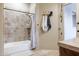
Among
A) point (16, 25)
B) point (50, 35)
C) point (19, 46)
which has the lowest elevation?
point (19, 46)

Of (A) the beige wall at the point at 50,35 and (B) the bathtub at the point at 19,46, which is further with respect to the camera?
(B) the bathtub at the point at 19,46

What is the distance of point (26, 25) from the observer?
2941 mm

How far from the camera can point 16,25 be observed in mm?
2814

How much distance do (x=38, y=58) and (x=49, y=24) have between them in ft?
5.04

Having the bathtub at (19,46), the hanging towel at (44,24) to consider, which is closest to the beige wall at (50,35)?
the hanging towel at (44,24)

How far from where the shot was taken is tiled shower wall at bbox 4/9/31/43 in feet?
8.69

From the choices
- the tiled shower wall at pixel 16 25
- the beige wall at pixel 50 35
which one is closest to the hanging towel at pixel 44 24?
the beige wall at pixel 50 35

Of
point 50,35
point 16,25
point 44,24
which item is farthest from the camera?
point 16,25

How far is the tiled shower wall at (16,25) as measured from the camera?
2.65 m

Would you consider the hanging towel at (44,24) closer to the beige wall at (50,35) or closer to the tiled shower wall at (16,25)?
the beige wall at (50,35)

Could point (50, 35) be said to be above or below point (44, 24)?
below

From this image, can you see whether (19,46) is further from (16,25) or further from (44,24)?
(44,24)

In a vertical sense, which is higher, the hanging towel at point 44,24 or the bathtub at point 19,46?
the hanging towel at point 44,24

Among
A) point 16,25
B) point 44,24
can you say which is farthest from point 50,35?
point 16,25
